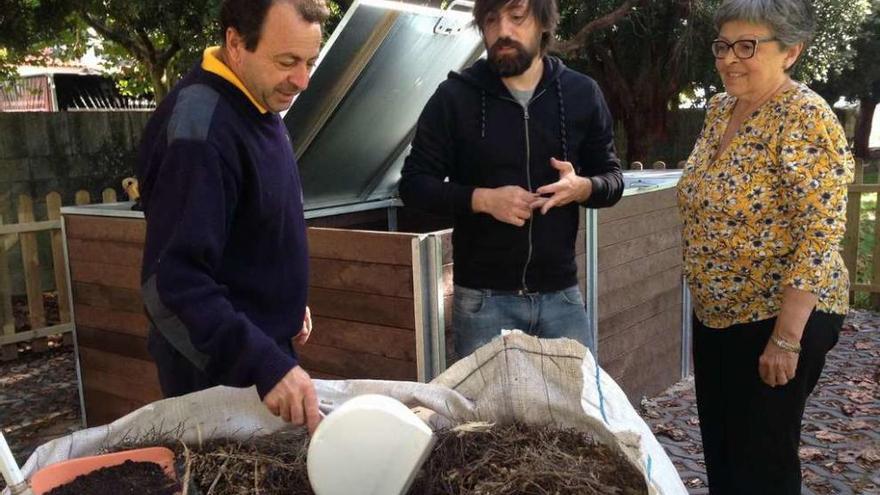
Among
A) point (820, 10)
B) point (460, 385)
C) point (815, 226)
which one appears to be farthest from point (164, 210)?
point (820, 10)

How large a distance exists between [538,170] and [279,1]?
3.64 feet

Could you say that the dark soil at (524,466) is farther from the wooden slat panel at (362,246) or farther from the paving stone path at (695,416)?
the paving stone path at (695,416)

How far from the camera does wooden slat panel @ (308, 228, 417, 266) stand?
3.05 metres

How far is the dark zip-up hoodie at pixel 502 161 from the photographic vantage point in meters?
2.42

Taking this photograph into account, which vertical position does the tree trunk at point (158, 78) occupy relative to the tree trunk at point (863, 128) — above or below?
above

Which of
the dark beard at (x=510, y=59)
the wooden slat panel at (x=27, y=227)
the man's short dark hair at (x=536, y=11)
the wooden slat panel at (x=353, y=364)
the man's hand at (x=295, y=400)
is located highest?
the man's short dark hair at (x=536, y=11)

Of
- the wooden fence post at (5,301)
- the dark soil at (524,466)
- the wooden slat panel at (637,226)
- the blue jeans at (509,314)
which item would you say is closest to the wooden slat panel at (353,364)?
the blue jeans at (509,314)

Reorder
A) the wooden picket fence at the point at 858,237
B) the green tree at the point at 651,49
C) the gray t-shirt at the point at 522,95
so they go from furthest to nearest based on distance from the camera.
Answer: the green tree at the point at 651,49 → the wooden picket fence at the point at 858,237 → the gray t-shirt at the point at 522,95

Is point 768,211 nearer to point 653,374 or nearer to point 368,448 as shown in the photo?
point 368,448

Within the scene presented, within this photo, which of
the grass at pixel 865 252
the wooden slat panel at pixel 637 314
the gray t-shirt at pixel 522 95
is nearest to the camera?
the gray t-shirt at pixel 522 95

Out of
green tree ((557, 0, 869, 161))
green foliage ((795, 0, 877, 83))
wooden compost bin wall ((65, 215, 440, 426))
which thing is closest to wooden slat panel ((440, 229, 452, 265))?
wooden compost bin wall ((65, 215, 440, 426))

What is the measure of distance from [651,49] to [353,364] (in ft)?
34.6

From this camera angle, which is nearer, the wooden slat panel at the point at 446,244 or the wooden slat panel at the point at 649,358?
the wooden slat panel at the point at 446,244

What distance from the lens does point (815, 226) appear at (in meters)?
2.09
